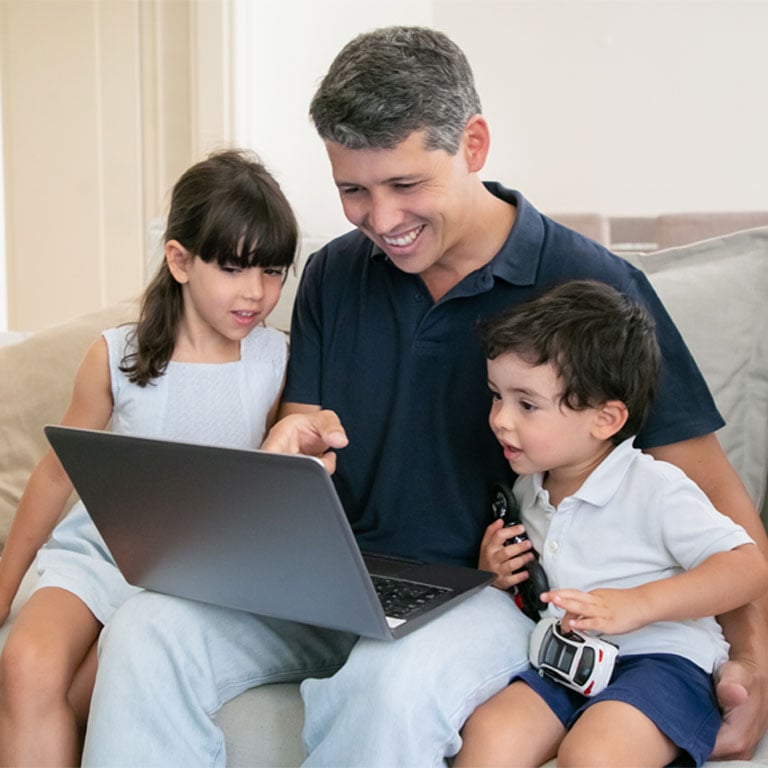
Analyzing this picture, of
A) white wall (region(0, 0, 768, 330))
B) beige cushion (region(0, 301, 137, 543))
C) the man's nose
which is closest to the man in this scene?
the man's nose

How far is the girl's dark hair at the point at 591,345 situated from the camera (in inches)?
51.1

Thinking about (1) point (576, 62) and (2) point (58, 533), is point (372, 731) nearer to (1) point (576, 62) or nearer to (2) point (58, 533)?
(2) point (58, 533)

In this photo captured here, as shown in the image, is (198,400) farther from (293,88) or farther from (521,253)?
(293,88)

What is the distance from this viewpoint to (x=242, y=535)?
113cm

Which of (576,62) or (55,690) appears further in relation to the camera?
(576,62)

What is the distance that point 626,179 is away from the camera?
13.0 ft

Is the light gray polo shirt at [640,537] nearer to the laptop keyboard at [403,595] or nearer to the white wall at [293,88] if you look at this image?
the laptop keyboard at [403,595]

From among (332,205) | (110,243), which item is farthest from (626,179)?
(110,243)

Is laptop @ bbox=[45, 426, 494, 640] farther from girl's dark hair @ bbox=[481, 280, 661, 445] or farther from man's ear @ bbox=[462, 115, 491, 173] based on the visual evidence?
man's ear @ bbox=[462, 115, 491, 173]

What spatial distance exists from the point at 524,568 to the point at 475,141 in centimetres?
53

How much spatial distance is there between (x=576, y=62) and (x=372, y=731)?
3272 mm

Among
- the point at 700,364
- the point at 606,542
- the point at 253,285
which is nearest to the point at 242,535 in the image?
the point at 606,542

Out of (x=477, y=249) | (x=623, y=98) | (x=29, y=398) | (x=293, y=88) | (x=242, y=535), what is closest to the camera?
(x=242, y=535)

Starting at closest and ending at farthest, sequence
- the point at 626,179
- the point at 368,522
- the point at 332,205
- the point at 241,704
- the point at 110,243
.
Answer: the point at 241,704
the point at 368,522
the point at 332,205
the point at 110,243
the point at 626,179
